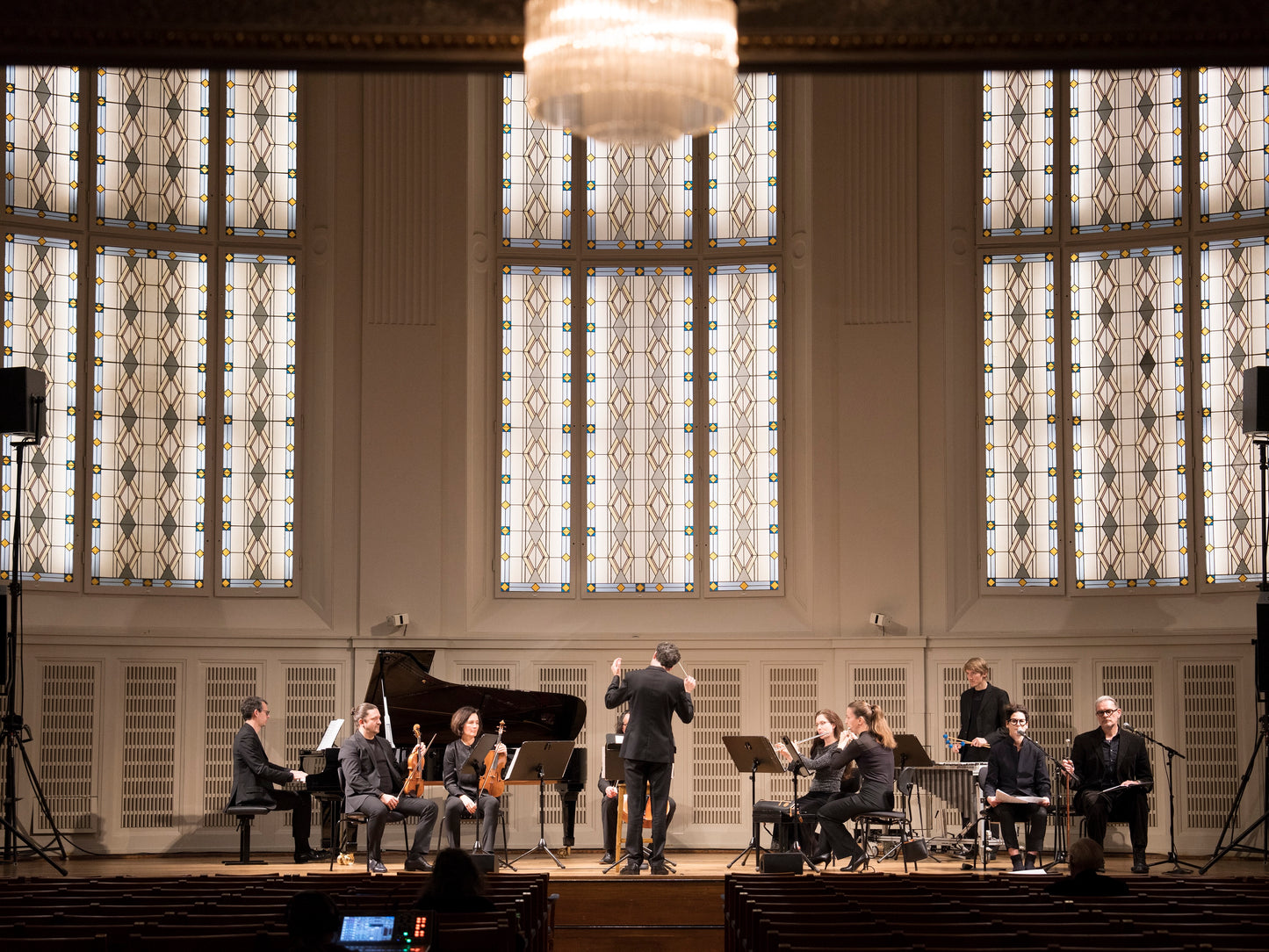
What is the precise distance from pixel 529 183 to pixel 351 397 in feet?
7.83

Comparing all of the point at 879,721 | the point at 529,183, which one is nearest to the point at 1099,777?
the point at 879,721

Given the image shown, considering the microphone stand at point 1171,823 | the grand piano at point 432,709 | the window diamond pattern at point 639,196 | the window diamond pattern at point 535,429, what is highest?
the window diamond pattern at point 639,196

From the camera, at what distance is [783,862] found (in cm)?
920

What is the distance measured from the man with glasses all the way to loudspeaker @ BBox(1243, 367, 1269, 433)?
2089mm

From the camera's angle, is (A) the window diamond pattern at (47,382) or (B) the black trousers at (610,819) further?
(A) the window diamond pattern at (47,382)

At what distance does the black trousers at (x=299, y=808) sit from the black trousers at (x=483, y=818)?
3.78 feet

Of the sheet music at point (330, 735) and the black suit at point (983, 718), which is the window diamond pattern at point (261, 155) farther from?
the black suit at point (983, 718)

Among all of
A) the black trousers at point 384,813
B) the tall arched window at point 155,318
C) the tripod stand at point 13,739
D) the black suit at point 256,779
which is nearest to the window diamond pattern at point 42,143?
the tall arched window at point 155,318

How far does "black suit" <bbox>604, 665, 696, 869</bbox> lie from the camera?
29.8 feet

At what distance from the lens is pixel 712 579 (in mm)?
12289

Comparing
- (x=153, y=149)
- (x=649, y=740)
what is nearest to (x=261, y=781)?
(x=649, y=740)

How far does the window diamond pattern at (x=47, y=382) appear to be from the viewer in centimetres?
1162

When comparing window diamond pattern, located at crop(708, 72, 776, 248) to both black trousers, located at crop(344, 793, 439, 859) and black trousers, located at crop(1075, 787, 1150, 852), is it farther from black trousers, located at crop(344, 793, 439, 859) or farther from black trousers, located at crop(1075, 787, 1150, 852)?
black trousers, located at crop(344, 793, 439, 859)

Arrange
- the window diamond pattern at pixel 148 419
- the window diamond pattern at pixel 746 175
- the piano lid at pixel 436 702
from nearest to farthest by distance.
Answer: the piano lid at pixel 436 702 < the window diamond pattern at pixel 148 419 < the window diamond pattern at pixel 746 175
